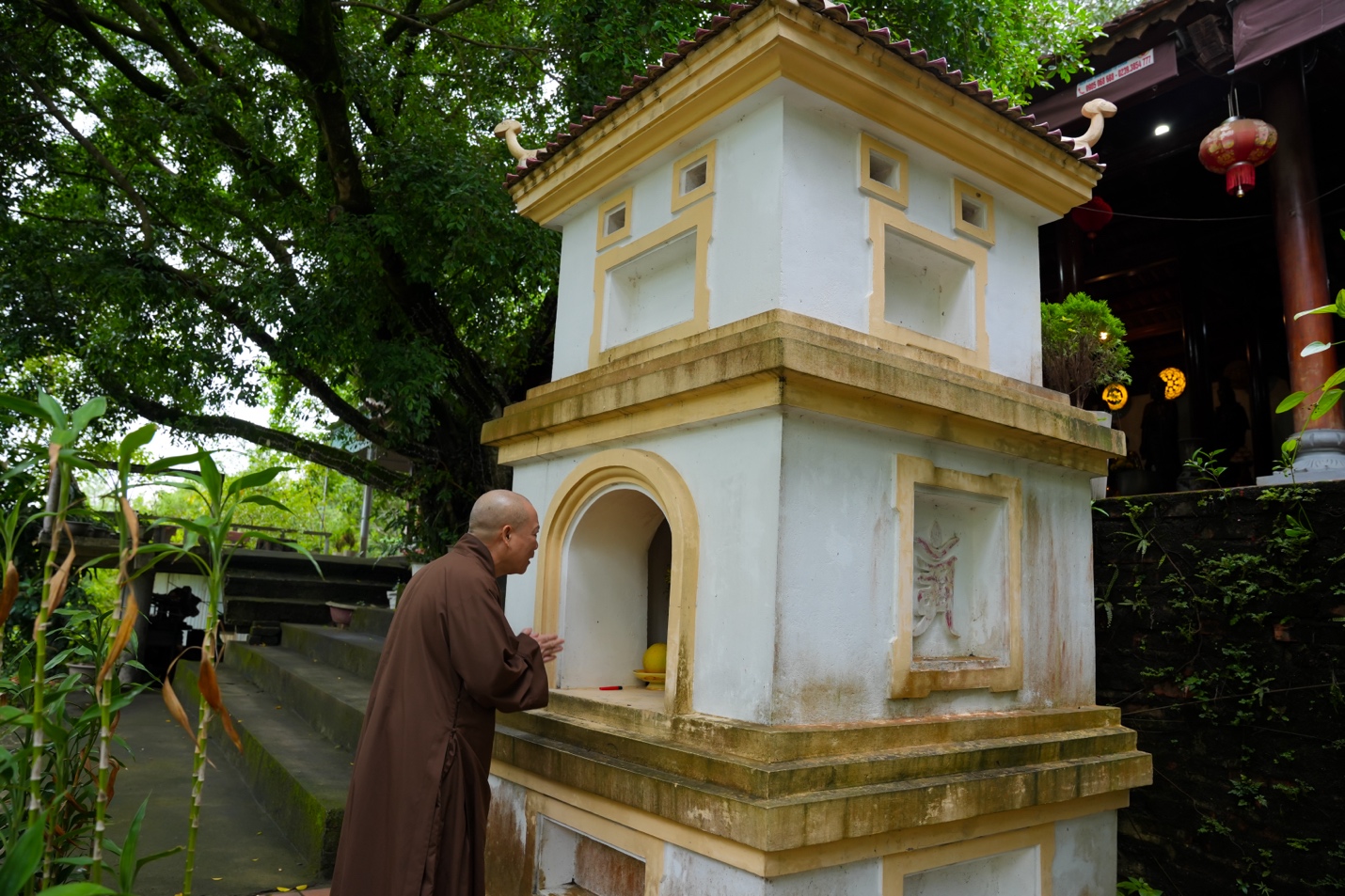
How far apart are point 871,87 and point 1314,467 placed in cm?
450

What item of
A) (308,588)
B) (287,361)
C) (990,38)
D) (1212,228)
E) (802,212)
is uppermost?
(990,38)

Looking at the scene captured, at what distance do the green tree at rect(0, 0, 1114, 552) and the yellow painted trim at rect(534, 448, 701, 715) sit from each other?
3.24 metres

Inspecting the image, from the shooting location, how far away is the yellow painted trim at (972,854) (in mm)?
3766

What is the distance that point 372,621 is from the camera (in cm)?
1184

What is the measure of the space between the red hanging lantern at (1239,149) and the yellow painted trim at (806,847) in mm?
Answer: 4988

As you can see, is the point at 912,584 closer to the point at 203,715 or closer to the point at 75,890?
the point at 203,715

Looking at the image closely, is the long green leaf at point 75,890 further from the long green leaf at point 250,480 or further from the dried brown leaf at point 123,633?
the long green leaf at point 250,480

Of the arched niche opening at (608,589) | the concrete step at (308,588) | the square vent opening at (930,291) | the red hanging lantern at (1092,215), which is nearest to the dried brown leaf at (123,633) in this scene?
the arched niche opening at (608,589)

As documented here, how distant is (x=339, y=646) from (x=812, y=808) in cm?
759

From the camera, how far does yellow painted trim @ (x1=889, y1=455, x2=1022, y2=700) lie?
4004 mm

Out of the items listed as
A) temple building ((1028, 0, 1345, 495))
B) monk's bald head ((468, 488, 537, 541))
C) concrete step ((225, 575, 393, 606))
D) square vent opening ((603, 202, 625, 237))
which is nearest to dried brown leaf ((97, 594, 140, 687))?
monk's bald head ((468, 488, 537, 541))

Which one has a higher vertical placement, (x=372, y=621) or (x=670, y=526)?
(x=670, y=526)

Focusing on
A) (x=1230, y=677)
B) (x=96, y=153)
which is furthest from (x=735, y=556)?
(x=96, y=153)

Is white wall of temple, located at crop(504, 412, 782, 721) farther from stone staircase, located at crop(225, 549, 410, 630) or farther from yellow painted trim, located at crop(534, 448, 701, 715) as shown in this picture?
stone staircase, located at crop(225, 549, 410, 630)
